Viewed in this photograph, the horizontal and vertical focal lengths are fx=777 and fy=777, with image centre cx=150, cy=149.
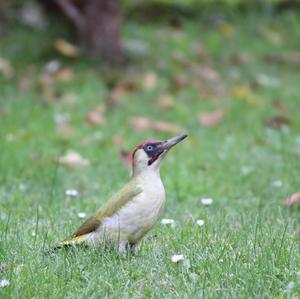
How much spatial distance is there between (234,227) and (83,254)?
123 centimetres

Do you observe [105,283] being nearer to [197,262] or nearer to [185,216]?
[197,262]

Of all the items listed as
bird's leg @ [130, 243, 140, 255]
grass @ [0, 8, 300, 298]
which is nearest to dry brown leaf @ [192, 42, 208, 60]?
grass @ [0, 8, 300, 298]

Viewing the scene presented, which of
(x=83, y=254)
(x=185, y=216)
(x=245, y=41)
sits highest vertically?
(x=83, y=254)

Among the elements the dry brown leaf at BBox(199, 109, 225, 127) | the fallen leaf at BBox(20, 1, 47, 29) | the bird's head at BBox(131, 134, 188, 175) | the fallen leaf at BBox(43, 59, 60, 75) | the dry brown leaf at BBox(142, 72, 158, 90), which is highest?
the bird's head at BBox(131, 134, 188, 175)

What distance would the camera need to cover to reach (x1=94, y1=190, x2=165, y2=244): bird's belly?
4.42 m

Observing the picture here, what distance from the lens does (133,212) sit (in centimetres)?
443

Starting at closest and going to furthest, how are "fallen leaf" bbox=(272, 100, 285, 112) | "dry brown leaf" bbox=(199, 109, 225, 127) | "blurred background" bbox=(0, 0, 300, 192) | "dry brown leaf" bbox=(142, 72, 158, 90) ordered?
"blurred background" bbox=(0, 0, 300, 192), "dry brown leaf" bbox=(199, 109, 225, 127), "fallen leaf" bbox=(272, 100, 285, 112), "dry brown leaf" bbox=(142, 72, 158, 90)

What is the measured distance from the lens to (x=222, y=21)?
523 inches

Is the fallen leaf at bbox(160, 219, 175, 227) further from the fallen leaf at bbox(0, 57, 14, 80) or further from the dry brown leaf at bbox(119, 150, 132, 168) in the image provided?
the fallen leaf at bbox(0, 57, 14, 80)

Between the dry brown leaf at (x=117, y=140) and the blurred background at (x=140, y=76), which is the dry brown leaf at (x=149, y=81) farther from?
the dry brown leaf at (x=117, y=140)

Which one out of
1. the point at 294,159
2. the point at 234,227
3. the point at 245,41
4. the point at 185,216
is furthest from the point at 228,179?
the point at 245,41

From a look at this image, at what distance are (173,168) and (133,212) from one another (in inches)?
126

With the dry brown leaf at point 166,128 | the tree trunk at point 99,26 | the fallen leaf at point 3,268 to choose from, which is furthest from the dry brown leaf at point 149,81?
the fallen leaf at point 3,268

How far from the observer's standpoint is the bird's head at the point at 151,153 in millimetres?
4637
